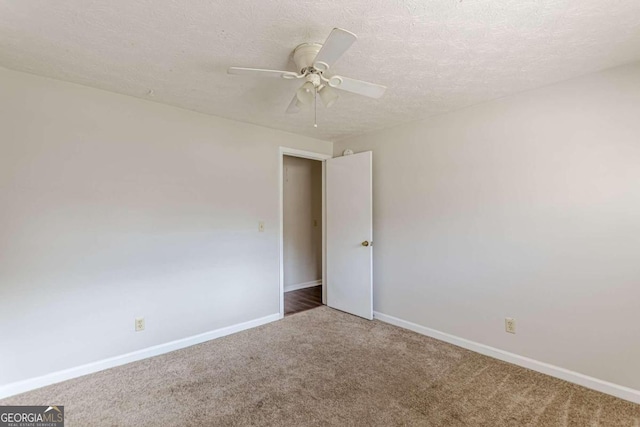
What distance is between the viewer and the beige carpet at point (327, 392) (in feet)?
6.01

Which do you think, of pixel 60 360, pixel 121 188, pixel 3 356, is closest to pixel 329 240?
pixel 121 188

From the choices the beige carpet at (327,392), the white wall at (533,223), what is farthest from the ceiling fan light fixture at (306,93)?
the beige carpet at (327,392)

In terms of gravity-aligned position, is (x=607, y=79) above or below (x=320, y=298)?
above

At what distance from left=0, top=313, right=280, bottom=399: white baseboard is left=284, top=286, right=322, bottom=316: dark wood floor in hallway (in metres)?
0.67

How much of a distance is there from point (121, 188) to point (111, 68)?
938 mm

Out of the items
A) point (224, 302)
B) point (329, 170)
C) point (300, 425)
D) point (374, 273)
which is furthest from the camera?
point (329, 170)

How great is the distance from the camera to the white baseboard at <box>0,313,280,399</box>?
6.84ft

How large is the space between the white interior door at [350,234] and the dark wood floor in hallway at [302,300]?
324 mm

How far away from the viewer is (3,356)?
6.71ft

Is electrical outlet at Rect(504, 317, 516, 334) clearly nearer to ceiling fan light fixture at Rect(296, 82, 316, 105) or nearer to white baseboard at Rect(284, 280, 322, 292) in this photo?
ceiling fan light fixture at Rect(296, 82, 316, 105)

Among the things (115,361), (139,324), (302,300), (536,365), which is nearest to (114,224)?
(139,324)

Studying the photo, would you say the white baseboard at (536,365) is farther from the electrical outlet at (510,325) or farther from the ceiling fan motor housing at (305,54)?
the ceiling fan motor housing at (305,54)

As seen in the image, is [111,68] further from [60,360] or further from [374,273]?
[374,273]

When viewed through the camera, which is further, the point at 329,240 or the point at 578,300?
the point at 329,240
